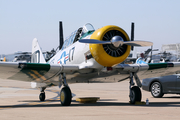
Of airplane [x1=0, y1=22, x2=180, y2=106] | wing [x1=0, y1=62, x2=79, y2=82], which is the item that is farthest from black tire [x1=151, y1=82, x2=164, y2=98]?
wing [x1=0, y1=62, x2=79, y2=82]

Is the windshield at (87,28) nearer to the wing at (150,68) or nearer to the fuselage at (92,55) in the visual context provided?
the fuselage at (92,55)

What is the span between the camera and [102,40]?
393 inches

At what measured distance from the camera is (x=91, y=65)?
10805 mm

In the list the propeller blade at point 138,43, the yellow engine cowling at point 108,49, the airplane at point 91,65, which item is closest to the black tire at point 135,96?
the airplane at point 91,65

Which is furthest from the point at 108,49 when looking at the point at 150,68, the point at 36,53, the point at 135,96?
the point at 36,53

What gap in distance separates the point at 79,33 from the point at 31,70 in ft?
8.99

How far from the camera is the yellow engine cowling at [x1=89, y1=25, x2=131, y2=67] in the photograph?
10.0 meters

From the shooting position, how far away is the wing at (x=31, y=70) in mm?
10477

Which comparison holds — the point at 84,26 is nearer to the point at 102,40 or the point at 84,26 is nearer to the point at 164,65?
the point at 102,40

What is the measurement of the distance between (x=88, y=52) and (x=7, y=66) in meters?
3.00

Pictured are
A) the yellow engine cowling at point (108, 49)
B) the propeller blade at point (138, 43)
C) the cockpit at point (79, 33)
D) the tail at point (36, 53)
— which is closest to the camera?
the yellow engine cowling at point (108, 49)

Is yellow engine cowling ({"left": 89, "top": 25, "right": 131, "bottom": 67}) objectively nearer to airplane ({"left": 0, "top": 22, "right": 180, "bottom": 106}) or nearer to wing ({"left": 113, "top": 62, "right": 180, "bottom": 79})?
airplane ({"left": 0, "top": 22, "right": 180, "bottom": 106})

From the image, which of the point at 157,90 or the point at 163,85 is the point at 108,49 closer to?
the point at 163,85

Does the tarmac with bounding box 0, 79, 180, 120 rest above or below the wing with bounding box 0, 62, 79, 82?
below
